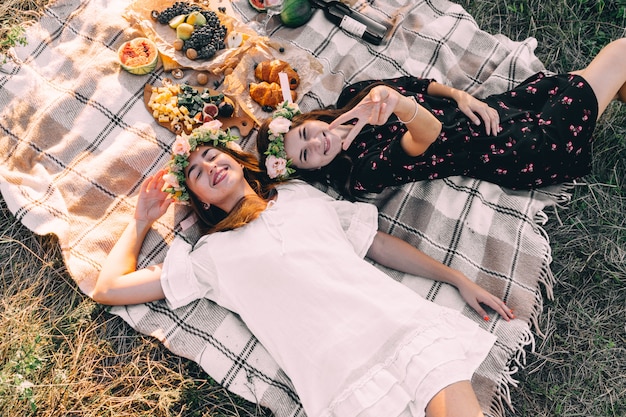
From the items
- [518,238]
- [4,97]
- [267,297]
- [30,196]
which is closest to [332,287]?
[267,297]

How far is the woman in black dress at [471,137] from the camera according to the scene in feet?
10.3

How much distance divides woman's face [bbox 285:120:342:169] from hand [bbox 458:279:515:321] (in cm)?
114

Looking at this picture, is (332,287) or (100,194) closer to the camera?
(332,287)

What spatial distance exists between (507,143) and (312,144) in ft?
4.14

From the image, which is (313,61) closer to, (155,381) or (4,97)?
(4,97)

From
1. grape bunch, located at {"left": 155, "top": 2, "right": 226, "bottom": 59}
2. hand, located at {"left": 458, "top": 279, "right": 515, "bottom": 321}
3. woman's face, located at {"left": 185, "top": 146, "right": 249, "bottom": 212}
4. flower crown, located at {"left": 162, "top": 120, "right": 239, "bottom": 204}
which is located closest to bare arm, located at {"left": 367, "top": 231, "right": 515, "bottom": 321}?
hand, located at {"left": 458, "top": 279, "right": 515, "bottom": 321}

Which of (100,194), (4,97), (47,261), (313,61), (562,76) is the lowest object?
(47,261)

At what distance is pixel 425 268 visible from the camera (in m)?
3.14

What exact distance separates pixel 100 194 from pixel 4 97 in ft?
3.28

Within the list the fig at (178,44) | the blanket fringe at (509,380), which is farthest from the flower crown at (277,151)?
the blanket fringe at (509,380)

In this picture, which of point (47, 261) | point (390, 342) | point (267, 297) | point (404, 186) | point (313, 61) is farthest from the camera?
point (313, 61)

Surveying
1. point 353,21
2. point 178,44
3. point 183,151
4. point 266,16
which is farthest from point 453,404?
point 266,16

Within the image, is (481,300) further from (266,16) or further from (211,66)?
(266,16)

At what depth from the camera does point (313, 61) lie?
3.76 metres
